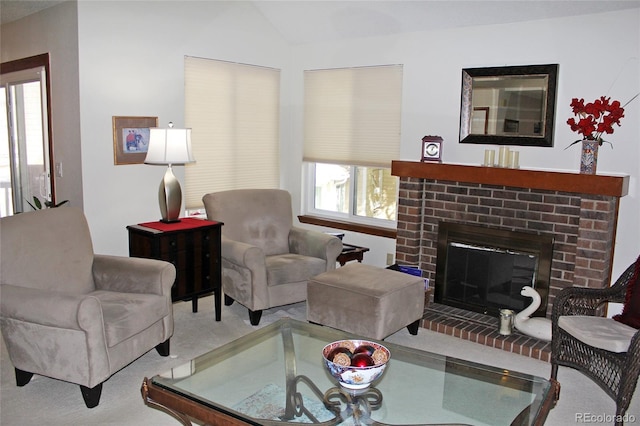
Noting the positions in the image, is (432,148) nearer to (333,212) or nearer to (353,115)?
(353,115)

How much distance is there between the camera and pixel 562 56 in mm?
4105

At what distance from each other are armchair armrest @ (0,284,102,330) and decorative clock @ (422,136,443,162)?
2.87 m

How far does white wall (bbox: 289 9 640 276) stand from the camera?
3875 millimetres

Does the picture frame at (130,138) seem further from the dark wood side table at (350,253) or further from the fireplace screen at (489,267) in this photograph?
the fireplace screen at (489,267)

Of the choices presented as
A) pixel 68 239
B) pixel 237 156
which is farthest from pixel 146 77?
pixel 68 239

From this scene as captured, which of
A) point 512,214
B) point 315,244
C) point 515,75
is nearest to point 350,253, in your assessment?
point 315,244

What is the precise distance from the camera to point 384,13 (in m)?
4.76

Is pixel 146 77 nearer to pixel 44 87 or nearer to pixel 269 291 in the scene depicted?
pixel 44 87

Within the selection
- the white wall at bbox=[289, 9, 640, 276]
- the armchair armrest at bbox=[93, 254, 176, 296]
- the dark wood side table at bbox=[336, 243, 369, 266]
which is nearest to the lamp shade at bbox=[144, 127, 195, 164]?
the armchair armrest at bbox=[93, 254, 176, 296]

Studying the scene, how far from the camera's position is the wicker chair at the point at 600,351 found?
8.78ft

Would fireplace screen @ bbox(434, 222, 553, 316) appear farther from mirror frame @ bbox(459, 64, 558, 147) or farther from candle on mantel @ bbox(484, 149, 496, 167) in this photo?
mirror frame @ bbox(459, 64, 558, 147)

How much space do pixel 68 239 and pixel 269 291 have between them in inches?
56.0

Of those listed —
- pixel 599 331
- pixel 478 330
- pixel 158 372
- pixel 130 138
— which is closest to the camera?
pixel 599 331

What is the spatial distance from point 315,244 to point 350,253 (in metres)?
0.51
